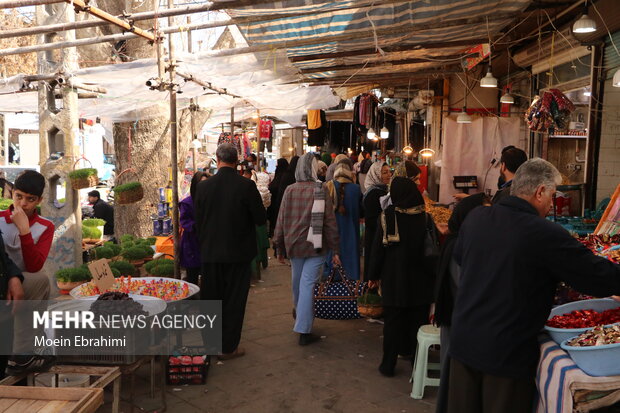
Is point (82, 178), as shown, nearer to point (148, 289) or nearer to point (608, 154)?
point (148, 289)

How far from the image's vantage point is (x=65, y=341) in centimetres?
396

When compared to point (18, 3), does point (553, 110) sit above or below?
below

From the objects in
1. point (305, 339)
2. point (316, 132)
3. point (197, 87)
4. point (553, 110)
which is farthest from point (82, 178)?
point (316, 132)

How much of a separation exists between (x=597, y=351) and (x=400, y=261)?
262 centimetres

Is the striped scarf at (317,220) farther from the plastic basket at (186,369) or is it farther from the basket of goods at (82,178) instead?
the basket of goods at (82,178)

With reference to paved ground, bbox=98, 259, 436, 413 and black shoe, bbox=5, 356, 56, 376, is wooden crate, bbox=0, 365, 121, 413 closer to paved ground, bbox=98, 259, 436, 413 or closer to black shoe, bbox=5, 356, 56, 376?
black shoe, bbox=5, 356, 56, 376

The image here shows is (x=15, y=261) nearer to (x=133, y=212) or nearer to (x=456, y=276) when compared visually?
(x=456, y=276)

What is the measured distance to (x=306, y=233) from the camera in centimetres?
610

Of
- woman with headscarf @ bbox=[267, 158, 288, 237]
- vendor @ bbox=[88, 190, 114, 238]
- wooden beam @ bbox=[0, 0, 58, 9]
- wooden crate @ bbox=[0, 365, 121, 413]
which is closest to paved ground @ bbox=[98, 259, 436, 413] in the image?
wooden crate @ bbox=[0, 365, 121, 413]

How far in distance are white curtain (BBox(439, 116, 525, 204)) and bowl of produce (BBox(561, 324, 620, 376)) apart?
25.4 ft

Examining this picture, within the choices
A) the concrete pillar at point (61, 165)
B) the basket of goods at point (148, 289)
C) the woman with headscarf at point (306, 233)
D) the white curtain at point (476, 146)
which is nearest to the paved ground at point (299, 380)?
the woman with headscarf at point (306, 233)

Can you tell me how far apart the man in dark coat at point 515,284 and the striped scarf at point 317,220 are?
3.00 m

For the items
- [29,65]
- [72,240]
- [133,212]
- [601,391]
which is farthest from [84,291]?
[29,65]

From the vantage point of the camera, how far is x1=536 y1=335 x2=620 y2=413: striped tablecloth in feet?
8.29
